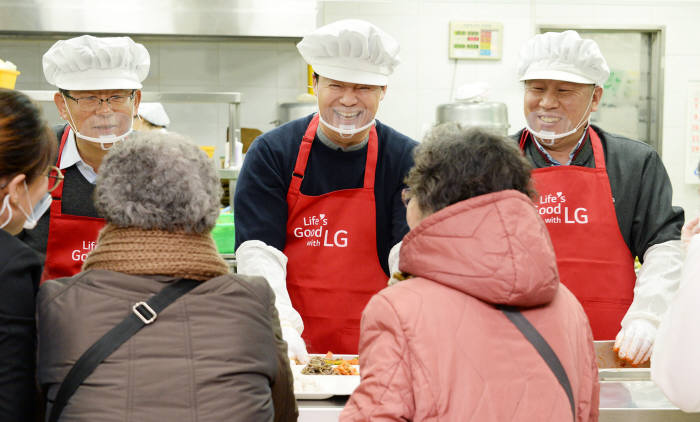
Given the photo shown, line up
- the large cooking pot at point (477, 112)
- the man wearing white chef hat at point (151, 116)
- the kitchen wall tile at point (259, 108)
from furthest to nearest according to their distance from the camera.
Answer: the kitchen wall tile at point (259, 108) < the large cooking pot at point (477, 112) < the man wearing white chef hat at point (151, 116)

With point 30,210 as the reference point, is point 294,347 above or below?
below

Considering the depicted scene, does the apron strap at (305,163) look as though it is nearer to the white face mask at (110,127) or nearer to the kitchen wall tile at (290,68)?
the white face mask at (110,127)

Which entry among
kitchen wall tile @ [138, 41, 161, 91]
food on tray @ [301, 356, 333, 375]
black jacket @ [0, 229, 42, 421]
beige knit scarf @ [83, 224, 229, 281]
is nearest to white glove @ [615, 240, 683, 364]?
food on tray @ [301, 356, 333, 375]

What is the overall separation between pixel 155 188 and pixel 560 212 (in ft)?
5.01

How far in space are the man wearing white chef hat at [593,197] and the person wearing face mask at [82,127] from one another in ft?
4.63

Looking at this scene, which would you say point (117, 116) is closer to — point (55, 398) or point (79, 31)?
point (55, 398)

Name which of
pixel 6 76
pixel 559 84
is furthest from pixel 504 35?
pixel 6 76

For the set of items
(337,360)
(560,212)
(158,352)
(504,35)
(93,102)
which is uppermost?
(504,35)

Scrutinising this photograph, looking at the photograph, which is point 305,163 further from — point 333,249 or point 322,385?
point 322,385

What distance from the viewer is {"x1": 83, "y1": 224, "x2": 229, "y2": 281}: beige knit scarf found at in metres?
1.29

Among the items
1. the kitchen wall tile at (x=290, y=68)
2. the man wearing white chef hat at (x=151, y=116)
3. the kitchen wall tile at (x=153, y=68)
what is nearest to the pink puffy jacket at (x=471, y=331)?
the man wearing white chef hat at (x=151, y=116)

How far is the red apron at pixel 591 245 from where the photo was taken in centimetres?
236

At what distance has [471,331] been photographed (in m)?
1.16

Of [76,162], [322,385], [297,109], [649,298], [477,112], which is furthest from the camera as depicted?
[297,109]
